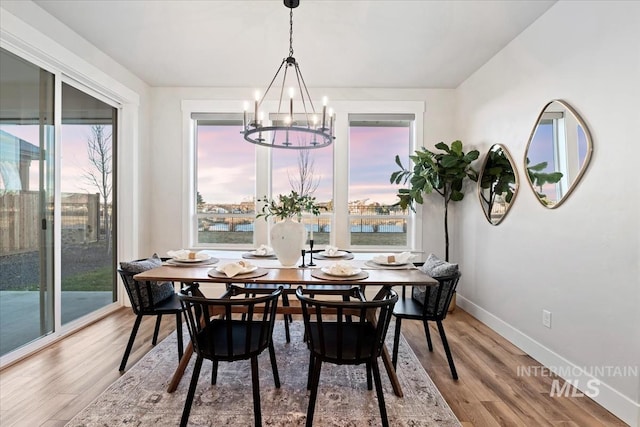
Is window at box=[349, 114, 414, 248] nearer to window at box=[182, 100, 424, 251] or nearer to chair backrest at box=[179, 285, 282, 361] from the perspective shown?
window at box=[182, 100, 424, 251]

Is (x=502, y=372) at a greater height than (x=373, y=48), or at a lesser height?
lesser

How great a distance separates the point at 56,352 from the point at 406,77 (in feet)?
14.2

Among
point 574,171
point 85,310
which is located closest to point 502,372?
point 574,171

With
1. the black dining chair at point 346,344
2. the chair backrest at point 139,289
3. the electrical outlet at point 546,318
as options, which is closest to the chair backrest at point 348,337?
the black dining chair at point 346,344

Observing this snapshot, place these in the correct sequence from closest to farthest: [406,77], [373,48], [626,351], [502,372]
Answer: [626,351]
[502,372]
[373,48]
[406,77]

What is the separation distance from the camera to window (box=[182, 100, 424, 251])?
4387mm

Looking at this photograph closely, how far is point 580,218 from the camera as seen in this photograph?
226 centimetres

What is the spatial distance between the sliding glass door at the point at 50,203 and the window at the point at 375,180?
288 cm

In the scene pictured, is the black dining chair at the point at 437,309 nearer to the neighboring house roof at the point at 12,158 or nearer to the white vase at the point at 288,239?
the white vase at the point at 288,239

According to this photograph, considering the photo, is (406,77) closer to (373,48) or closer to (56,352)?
(373,48)

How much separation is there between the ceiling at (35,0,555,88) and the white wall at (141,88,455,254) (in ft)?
0.87

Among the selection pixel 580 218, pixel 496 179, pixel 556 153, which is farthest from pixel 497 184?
pixel 580 218

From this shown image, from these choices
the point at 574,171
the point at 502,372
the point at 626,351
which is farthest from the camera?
the point at 502,372

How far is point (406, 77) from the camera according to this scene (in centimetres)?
394
